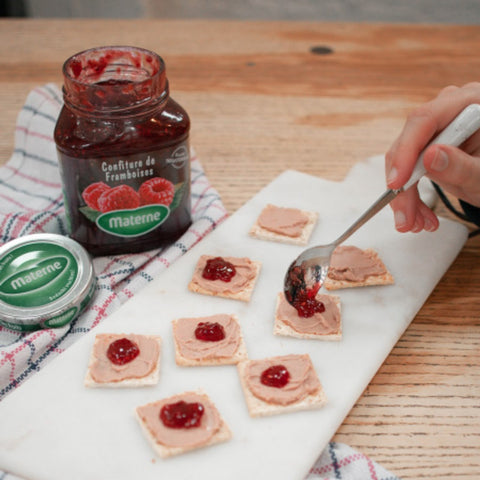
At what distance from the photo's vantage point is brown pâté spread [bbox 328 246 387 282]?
1.83 metres

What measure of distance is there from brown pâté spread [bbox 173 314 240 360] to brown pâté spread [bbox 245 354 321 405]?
0.28ft

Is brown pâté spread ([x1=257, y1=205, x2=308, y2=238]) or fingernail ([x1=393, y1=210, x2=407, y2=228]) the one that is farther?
brown pâté spread ([x1=257, y1=205, x2=308, y2=238])

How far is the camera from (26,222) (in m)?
2.09

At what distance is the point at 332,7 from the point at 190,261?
3.67 meters

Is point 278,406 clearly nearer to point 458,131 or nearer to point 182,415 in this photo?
point 182,415

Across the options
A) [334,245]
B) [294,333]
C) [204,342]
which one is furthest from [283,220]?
[204,342]

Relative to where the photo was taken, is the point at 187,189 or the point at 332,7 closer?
the point at 187,189

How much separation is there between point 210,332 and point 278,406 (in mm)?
278

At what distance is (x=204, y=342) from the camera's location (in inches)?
62.5

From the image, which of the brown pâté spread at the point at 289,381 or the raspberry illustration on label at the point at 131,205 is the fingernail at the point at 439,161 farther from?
the raspberry illustration on label at the point at 131,205

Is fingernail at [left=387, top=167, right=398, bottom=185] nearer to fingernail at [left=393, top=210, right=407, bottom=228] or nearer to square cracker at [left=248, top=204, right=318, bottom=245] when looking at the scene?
fingernail at [left=393, top=210, right=407, bottom=228]

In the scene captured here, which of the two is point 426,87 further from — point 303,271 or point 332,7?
point 332,7

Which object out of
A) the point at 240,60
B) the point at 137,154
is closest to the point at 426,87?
the point at 240,60

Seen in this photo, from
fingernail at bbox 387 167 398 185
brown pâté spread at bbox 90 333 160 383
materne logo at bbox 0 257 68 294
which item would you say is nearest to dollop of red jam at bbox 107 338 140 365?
brown pâté spread at bbox 90 333 160 383
